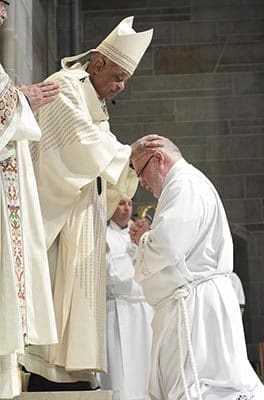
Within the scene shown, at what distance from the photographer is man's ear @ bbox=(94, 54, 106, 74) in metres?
5.07

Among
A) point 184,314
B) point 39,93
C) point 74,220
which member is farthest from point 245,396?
point 39,93

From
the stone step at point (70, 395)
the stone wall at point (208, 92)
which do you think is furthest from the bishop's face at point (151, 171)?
the stone wall at point (208, 92)

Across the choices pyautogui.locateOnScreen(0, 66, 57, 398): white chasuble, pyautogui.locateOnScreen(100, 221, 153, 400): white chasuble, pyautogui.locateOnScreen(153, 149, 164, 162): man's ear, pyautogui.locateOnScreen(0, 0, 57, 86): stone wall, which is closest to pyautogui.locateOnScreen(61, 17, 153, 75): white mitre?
pyautogui.locateOnScreen(153, 149, 164, 162): man's ear

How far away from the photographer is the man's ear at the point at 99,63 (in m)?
5.07

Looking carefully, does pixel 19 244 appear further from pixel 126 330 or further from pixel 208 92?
pixel 208 92

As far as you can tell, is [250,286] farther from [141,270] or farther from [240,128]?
[141,270]

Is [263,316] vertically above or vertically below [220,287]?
below

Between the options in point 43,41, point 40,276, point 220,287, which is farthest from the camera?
point 43,41

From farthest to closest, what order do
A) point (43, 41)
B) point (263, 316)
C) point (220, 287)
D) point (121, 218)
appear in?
point (263, 316) → point (43, 41) → point (121, 218) → point (220, 287)

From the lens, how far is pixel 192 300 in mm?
4273

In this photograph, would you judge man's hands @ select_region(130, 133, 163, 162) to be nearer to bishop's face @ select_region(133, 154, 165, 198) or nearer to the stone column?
bishop's face @ select_region(133, 154, 165, 198)

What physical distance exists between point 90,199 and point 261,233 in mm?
5770

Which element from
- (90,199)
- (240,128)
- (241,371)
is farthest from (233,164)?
(241,371)

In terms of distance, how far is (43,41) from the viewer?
882cm
